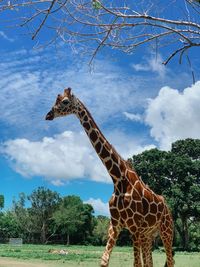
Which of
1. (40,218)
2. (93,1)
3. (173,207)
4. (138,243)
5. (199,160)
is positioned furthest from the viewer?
(40,218)

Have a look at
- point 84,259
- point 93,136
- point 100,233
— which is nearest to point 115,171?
point 93,136

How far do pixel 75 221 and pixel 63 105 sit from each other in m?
48.8

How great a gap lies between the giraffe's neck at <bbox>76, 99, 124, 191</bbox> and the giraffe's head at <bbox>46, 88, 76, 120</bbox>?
0.17 metres

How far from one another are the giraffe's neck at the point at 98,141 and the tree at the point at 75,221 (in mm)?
47971

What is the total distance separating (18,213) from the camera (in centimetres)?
6359

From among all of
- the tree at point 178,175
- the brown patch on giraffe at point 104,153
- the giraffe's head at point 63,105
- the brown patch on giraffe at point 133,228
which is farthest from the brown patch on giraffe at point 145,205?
the tree at point 178,175

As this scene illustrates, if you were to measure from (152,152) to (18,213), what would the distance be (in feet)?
96.9

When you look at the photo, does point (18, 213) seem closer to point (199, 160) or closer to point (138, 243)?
point (199, 160)

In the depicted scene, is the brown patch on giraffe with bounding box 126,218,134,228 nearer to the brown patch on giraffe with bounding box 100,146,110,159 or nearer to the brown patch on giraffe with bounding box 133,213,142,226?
the brown patch on giraffe with bounding box 133,213,142,226

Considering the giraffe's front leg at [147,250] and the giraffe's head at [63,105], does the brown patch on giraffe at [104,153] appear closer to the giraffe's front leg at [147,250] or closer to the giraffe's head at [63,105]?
the giraffe's head at [63,105]

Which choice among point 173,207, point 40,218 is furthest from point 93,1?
point 40,218

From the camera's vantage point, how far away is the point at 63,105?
23.8 feet

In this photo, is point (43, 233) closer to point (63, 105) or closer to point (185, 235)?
point (185, 235)

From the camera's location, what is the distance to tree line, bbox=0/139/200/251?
36.2 m
